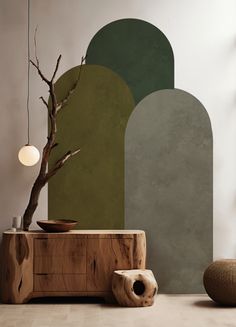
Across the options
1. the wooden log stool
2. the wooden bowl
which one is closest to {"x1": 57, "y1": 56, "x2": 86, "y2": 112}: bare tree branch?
the wooden bowl

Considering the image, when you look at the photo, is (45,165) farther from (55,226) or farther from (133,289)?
(133,289)

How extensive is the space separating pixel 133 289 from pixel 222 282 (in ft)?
2.60

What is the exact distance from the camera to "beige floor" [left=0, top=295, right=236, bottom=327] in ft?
17.4

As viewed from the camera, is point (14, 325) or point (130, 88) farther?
point (130, 88)

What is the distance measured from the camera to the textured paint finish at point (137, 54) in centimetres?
666

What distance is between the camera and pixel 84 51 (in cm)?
664

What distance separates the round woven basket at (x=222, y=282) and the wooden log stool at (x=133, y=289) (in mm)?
499

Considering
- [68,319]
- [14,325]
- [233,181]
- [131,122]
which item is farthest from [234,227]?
[14,325]

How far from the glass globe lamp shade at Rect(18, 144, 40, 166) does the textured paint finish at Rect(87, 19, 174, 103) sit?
110 centimetres

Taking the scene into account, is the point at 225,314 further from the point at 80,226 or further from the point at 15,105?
the point at 15,105

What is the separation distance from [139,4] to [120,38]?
0.39m

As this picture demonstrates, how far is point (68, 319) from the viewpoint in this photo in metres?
5.44

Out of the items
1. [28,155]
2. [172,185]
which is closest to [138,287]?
[172,185]

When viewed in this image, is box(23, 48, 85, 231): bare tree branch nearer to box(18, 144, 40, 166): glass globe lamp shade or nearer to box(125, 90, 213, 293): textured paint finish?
box(18, 144, 40, 166): glass globe lamp shade
